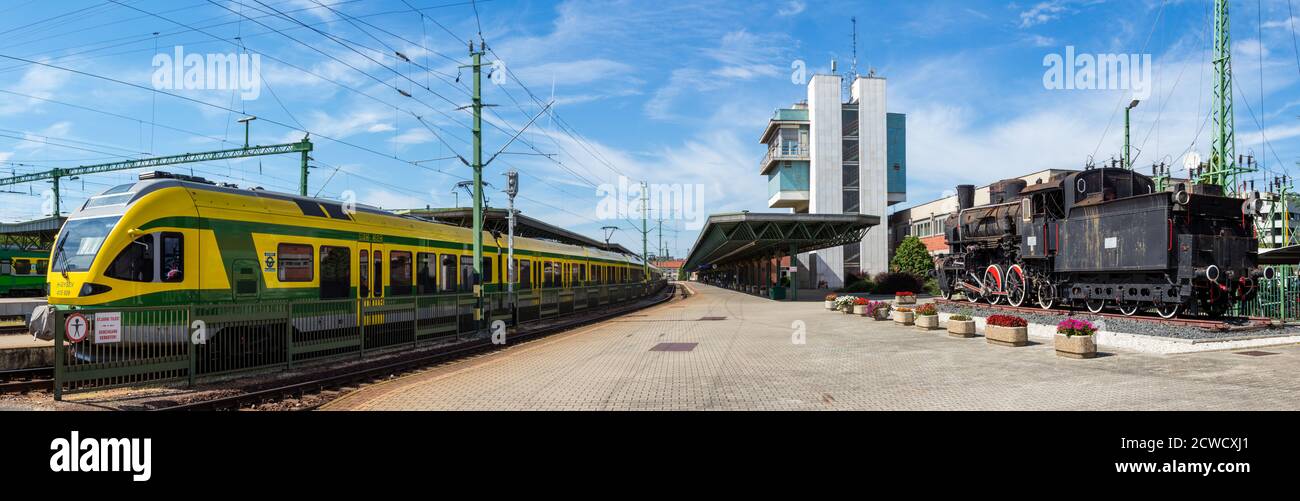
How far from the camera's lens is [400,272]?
16297 millimetres

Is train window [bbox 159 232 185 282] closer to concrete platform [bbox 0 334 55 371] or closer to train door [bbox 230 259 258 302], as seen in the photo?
train door [bbox 230 259 258 302]

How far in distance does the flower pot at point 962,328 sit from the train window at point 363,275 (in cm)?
1428

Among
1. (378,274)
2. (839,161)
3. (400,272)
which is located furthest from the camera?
(839,161)

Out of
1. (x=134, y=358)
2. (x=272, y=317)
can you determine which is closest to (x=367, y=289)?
(x=272, y=317)

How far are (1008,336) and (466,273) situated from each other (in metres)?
15.1

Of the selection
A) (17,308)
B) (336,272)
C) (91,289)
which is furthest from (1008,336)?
(17,308)

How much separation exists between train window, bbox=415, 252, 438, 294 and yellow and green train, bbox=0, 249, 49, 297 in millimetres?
26980

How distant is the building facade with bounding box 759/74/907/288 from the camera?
6806 centimetres

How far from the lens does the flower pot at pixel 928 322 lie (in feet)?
55.1

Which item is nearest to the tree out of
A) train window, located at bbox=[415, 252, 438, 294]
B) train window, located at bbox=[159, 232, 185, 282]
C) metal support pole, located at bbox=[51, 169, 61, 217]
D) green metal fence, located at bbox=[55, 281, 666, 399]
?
train window, located at bbox=[415, 252, 438, 294]

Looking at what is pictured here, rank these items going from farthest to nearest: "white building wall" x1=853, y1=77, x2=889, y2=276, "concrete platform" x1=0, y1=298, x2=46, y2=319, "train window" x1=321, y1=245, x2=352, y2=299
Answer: "white building wall" x1=853, y1=77, x2=889, y2=276 < "concrete platform" x1=0, y1=298, x2=46, y2=319 < "train window" x1=321, y1=245, x2=352, y2=299

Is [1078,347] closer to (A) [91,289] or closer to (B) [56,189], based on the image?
(A) [91,289]

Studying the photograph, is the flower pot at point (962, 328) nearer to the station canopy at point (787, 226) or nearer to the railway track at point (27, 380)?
the railway track at point (27, 380)
